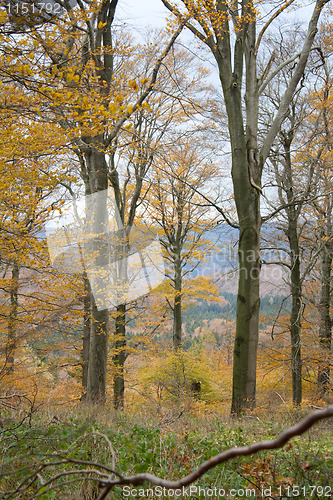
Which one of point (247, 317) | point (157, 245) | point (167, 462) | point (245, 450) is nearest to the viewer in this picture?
point (245, 450)

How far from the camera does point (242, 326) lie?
19.5 feet

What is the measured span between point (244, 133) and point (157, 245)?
318 inches

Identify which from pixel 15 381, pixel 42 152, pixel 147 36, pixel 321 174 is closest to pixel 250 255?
pixel 42 152

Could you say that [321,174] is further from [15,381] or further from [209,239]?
[15,381]

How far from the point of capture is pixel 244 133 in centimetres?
667

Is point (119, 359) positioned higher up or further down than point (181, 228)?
further down

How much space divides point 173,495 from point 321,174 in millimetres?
9351

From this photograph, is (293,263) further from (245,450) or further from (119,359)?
(245,450)

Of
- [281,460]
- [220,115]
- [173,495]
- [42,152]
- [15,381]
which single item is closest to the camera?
[173,495]

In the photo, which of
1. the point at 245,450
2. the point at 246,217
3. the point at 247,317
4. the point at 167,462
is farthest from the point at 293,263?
the point at 245,450

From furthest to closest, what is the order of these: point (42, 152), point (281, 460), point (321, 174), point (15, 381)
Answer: point (15, 381)
point (321, 174)
point (42, 152)
point (281, 460)

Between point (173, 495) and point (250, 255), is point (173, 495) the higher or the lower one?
the lower one

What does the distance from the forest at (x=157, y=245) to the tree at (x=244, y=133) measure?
3 centimetres

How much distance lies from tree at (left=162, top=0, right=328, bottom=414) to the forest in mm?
34
